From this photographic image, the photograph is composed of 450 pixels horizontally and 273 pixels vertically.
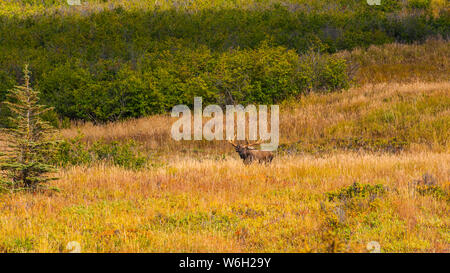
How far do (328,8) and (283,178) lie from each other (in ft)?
159

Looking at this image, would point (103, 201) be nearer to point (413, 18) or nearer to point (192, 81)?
point (192, 81)

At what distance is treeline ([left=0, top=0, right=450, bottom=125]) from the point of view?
28.0 meters

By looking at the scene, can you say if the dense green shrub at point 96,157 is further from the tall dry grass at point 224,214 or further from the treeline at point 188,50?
the treeline at point 188,50

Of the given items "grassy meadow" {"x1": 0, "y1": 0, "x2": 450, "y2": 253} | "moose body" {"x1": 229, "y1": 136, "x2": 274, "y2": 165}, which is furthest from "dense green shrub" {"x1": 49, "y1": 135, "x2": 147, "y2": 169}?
"moose body" {"x1": 229, "y1": 136, "x2": 274, "y2": 165}

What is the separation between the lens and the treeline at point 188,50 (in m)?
28.0

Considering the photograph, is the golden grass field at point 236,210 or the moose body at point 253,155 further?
the moose body at point 253,155

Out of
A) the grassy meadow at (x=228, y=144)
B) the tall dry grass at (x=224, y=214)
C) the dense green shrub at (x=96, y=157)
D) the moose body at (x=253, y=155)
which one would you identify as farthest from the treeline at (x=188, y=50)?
the tall dry grass at (x=224, y=214)

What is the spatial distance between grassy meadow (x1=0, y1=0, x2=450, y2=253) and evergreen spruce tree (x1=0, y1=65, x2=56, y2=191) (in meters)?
0.30

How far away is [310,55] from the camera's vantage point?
29.5 m

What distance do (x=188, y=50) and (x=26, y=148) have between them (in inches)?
1045

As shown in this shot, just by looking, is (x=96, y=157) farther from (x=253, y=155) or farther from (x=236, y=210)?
(x=236, y=210)

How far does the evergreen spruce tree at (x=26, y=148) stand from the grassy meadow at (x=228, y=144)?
0.97ft

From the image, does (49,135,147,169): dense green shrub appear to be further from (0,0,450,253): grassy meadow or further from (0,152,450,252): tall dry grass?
(0,152,450,252): tall dry grass
